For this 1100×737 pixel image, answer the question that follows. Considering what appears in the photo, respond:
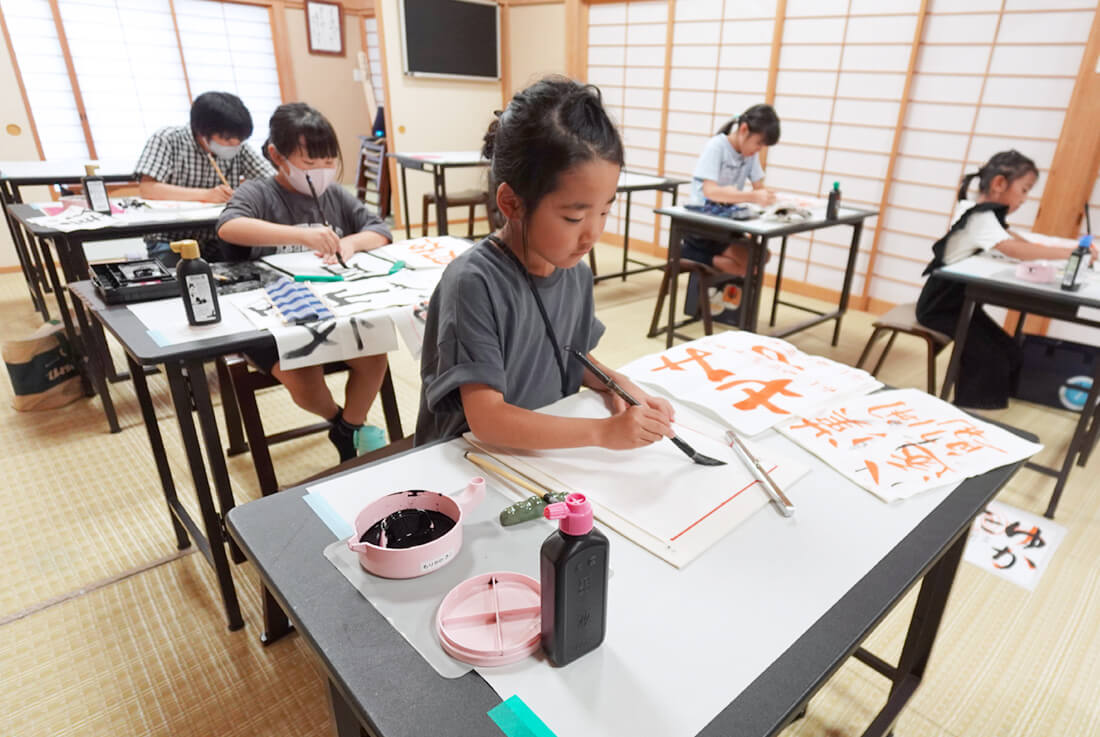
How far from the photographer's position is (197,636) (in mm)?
1505

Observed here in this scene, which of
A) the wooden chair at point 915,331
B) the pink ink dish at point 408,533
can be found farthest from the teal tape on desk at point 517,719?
the wooden chair at point 915,331

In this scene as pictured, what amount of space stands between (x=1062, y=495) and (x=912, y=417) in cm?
159

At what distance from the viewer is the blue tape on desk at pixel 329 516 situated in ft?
2.35

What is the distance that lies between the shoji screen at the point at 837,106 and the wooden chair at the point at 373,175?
3548mm

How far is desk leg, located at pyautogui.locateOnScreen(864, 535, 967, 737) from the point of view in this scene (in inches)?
42.4

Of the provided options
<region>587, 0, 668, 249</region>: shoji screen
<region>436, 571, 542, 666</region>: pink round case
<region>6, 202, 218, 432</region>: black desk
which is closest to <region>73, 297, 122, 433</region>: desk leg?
<region>6, 202, 218, 432</region>: black desk

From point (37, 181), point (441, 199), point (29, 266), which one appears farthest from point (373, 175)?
point (37, 181)

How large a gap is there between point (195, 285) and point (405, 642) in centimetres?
110

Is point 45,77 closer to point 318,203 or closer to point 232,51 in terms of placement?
point 232,51

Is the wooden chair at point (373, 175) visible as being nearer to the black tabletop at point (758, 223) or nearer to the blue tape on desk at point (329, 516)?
the black tabletop at point (758, 223)

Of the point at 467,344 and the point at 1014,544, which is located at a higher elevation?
the point at 467,344

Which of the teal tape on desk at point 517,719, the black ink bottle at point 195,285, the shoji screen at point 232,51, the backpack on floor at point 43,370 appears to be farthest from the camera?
the shoji screen at point 232,51

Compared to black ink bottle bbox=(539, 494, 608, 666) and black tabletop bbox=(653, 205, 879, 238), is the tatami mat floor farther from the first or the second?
black tabletop bbox=(653, 205, 879, 238)

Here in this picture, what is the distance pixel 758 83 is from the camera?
4.07 meters
